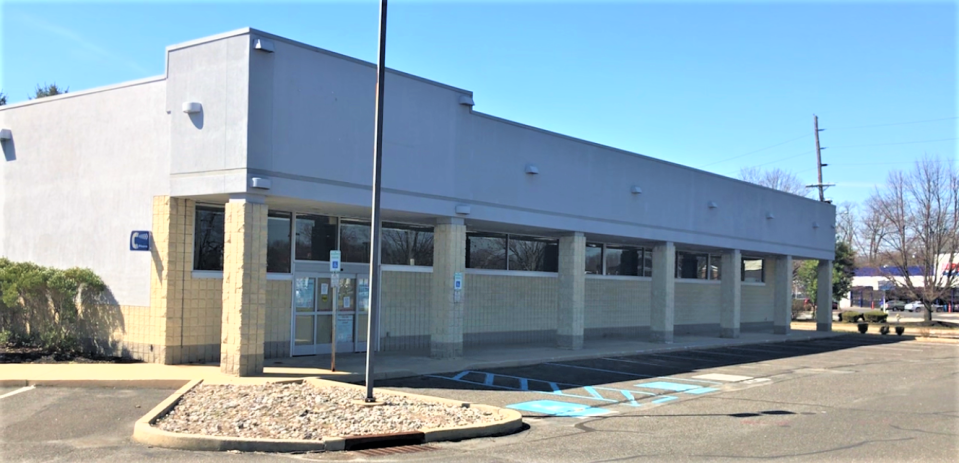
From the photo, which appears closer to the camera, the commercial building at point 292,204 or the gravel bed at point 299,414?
the gravel bed at point 299,414

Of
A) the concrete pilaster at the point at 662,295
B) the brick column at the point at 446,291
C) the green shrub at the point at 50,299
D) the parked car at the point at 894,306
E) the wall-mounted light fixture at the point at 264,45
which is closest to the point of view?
the wall-mounted light fixture at the point at 264,45

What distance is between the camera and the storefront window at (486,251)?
909 inches

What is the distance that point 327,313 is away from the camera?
62.3 feet

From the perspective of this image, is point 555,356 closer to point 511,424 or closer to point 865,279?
point 511,424

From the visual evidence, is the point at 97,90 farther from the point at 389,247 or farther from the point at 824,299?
the point at 824,299

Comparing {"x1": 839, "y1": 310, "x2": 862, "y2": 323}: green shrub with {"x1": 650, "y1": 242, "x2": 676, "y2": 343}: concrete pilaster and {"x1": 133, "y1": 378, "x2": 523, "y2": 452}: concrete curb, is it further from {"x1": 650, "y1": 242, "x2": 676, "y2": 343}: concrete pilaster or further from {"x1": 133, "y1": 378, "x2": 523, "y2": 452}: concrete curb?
{"x1": 133, "y1": 378, "x2": 523, "y2": 452}: concrete curb

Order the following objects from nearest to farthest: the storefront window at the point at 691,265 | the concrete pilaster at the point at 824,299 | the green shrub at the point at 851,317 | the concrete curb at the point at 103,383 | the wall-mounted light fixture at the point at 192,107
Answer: the concrete curb at the point at 103,383 → the wall-mounted light fixture at the point at 192,107 → the storefront window at the point at 691,265 → the concrete pilaster at the point at 824,299 → the green shrub at the point at 851,317

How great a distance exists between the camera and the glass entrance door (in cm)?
1834

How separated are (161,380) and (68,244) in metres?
6.02

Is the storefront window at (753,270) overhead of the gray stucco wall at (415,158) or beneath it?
beneath

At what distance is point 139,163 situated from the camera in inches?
652

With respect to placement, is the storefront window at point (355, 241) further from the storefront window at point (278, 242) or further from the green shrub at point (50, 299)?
the green shrub at point (50, 299)

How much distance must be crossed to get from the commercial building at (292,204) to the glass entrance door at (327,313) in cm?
5

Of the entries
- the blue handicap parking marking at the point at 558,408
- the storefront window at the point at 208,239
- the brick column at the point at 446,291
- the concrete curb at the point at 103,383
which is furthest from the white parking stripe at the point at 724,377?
the concrete curb at the point at 103,383
